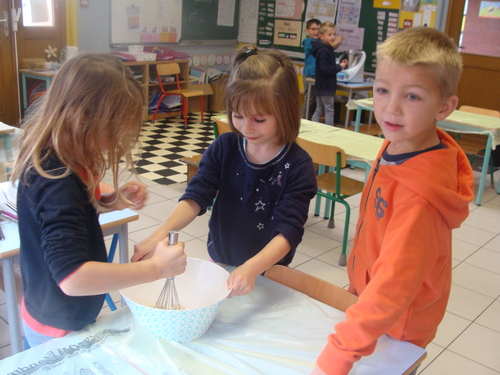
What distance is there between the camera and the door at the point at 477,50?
213 inches

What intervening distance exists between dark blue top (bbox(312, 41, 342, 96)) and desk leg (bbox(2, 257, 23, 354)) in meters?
4.28

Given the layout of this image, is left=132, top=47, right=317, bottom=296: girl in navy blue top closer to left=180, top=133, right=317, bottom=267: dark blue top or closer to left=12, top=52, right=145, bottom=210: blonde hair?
left=180, top=133, right=317, bottom=267: dark blue top

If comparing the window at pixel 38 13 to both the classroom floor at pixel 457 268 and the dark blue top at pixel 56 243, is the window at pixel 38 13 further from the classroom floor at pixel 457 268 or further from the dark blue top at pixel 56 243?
the dark blue top at pixel 56 243

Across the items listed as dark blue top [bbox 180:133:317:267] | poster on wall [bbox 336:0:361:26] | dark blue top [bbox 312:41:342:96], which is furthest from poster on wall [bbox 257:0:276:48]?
dark blue top [bbox 180:133:317:267]

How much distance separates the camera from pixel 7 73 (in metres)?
5.27

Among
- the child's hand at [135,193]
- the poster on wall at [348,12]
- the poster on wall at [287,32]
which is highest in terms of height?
the poster on wall at [348,12]

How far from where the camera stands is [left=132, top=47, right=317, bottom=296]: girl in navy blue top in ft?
3.90

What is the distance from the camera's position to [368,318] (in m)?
0.85

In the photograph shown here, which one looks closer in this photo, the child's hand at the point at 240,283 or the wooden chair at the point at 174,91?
the child's hand at the point at 240,283

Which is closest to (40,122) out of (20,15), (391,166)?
(391,166)

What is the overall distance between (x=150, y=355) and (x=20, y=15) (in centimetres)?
518

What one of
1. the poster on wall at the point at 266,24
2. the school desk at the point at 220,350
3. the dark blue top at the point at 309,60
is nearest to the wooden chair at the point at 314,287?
the school desk at the point at 220,350

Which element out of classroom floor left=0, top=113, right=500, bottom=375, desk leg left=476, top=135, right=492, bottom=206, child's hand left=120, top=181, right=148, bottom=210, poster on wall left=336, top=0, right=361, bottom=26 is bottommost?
classroom floor left=0, top=113, right=500, bottom=375

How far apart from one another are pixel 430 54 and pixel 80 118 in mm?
634
